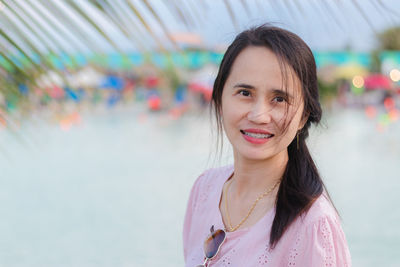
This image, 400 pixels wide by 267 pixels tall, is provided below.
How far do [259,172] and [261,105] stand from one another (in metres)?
0.18

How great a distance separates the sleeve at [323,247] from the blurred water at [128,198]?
988 mm

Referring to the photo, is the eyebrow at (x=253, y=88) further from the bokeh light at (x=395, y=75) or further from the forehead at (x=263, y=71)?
the bokeh light at (x=395, y=75)

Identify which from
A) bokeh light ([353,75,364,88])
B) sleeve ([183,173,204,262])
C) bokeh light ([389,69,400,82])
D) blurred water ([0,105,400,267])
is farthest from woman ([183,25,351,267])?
bokeh light ([353,75,364,88])

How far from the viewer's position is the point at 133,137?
1280 centimetres

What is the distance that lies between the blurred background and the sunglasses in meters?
0.32

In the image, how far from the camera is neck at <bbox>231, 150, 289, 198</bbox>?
1.13 meters

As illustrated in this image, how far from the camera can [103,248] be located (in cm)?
488

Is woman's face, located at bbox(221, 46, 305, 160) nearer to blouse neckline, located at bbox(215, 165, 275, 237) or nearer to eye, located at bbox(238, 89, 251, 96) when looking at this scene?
eye, located at bbox(238, 89, 251, 96)

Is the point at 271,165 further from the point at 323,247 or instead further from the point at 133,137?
the point at 133,137

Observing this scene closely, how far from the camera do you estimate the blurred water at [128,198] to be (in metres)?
4.81

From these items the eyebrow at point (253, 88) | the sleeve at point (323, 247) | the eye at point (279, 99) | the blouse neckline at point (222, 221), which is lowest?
the sleeve at point (323, 247)

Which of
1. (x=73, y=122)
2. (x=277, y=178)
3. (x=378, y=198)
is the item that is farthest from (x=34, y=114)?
(x=73, y=122)

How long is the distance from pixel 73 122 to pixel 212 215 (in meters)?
15.5

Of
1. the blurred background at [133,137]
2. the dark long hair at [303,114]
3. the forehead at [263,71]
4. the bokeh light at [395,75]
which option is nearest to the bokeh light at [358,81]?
the bokeh light at [395,75]
